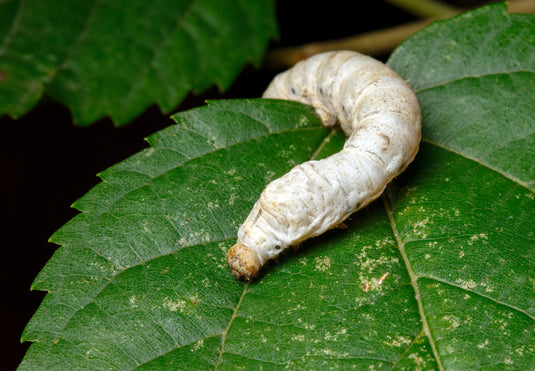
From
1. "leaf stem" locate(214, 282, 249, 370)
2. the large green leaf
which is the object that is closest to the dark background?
the large green leaf

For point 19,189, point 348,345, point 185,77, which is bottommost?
point 19,189

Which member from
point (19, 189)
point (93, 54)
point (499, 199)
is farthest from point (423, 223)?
point (19, 189)

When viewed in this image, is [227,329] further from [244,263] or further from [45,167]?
[45,167]

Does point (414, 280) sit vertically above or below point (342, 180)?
below

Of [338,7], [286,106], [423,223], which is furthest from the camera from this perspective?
[338,7]

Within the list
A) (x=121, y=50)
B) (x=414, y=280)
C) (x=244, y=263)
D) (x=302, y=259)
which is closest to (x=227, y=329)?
(x=244, y=263)

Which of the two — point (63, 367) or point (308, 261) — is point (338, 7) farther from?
point (63, 367)
